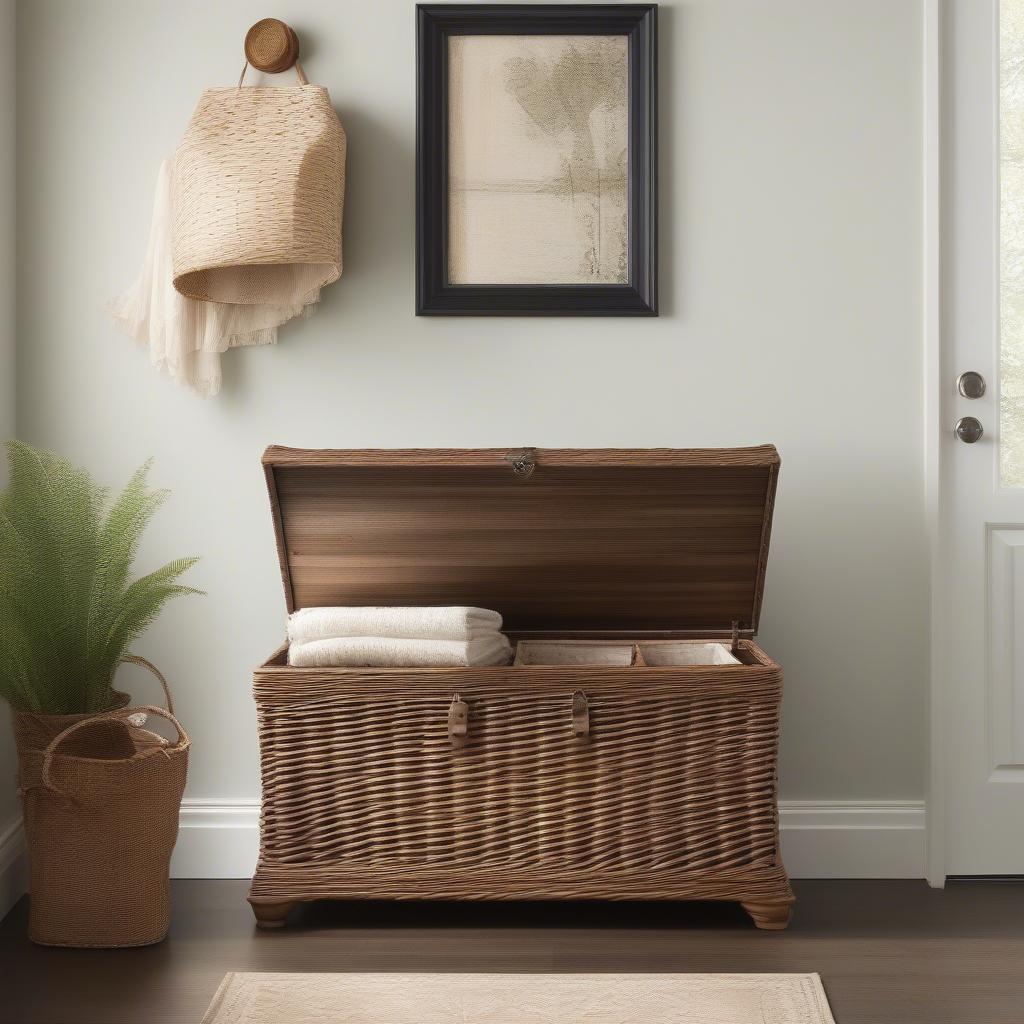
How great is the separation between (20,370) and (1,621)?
2.19 feet

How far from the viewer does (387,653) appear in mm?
1847

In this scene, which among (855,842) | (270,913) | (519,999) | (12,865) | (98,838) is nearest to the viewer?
(519,999)

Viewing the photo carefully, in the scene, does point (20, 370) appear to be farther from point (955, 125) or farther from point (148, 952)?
point (955, 125)

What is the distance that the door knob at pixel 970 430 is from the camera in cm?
217

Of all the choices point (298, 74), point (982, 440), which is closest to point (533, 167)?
point (298, 74)

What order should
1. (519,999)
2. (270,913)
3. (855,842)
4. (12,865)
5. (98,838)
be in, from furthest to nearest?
(855,842) < (12,865) < (270,913) < (98,838) < (519,999)

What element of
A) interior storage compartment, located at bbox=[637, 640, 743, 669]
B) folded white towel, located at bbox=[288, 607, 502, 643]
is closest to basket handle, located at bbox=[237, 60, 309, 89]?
folded white towel, located at bbox=[288, 607, 502, 643]

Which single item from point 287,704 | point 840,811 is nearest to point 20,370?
point 287,704

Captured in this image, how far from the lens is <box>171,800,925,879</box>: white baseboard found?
2.18m

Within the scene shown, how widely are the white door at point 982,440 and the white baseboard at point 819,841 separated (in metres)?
0.09

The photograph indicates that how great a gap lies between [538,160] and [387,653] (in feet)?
3.52

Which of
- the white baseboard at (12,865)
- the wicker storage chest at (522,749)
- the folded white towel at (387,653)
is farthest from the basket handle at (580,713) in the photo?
the white baseboard at (12,865)

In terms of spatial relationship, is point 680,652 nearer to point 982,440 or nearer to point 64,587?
point 982,440

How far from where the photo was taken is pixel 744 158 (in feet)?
7.11
